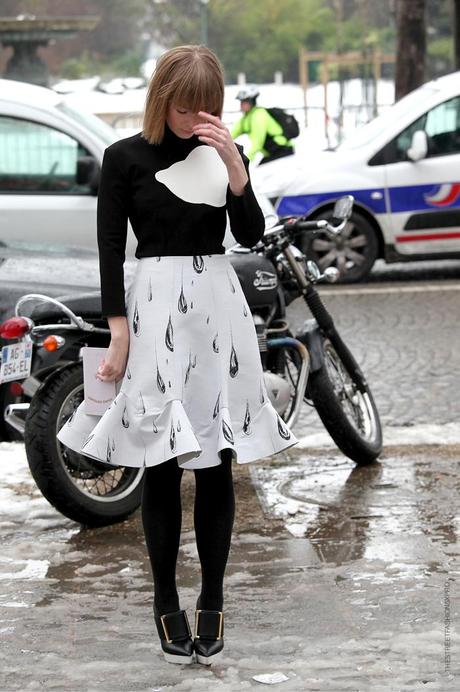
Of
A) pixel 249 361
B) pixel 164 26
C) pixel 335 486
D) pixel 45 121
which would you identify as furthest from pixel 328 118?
pixel 164 26

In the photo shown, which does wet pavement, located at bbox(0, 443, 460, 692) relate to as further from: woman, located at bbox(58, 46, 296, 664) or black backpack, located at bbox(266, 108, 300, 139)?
black backpack, located at bbox(266, 108, 300, 139)

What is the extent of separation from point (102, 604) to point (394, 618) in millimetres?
927

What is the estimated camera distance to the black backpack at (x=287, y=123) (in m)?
15.0

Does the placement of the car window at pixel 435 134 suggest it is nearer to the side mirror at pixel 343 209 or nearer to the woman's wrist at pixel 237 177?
the side mirror at pixel 343 209

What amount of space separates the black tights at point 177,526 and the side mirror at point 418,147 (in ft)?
29.1

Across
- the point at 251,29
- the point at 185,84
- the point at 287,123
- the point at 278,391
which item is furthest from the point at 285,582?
the point at 251,29

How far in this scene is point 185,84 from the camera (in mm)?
3820

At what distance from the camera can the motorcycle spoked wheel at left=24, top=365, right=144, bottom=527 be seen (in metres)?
5.30

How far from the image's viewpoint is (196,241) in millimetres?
3994

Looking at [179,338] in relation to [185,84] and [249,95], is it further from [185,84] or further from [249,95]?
[249,95]

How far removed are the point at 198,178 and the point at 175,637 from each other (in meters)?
1.26

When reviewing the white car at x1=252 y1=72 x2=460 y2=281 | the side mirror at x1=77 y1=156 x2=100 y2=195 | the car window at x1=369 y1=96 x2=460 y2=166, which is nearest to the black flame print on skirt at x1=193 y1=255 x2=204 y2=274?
the side mirror at x1=77 y1=156 x2=100 y2=195

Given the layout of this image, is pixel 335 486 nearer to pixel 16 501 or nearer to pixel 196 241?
pixel 16 501

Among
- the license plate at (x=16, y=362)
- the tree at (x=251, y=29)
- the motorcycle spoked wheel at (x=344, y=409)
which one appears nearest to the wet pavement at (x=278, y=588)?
the motorcycle spoked wheel at (x=344, y=409)
